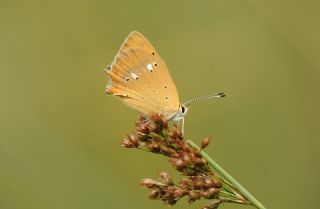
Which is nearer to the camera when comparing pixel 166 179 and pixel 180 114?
pixel 166 179

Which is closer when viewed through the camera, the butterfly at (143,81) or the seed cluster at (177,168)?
the seed cluster at (177,168)

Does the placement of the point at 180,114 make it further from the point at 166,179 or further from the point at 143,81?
the point at 166,179

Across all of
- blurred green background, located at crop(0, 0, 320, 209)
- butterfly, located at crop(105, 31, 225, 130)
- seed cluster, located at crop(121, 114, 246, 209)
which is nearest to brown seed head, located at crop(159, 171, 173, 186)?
seed cluster, located at crop(121, 114, 246, 209)

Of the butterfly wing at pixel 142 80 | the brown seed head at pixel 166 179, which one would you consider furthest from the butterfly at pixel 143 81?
the brown seed head at pixel 166 179

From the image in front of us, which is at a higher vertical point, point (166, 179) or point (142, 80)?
point (142, 80)

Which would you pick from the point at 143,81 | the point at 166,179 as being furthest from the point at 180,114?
the point at 166,179

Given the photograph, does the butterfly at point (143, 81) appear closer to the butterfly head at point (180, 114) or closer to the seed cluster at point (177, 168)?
the butterfly head at point (180, 114)

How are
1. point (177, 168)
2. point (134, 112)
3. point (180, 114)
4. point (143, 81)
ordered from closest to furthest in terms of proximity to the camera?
point (177, 168)
point (180, 114)
point (143, 81)
point (134, 112)
